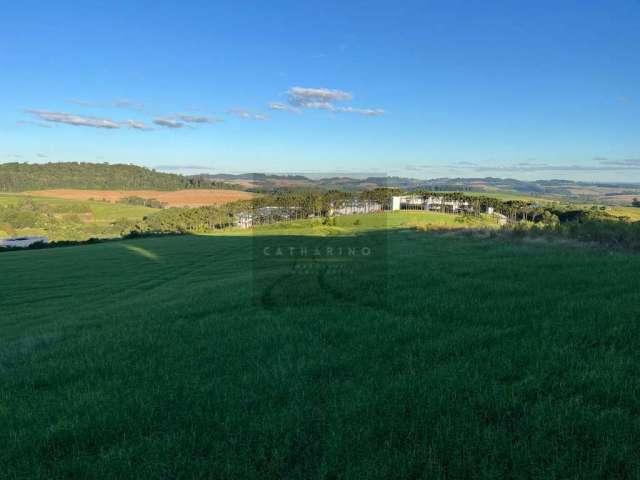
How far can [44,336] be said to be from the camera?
10.2 meters

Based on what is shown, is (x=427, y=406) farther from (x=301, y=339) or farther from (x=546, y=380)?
(x=301, y=339)

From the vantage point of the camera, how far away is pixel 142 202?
17300 cm

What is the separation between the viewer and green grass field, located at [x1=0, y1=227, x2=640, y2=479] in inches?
153

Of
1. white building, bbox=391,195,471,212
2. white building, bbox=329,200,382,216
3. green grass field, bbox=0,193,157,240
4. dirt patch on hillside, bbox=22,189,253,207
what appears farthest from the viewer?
dirt patch on hillside, bbox=22,189,253,207

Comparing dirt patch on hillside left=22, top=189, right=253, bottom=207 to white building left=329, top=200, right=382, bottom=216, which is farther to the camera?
dirt patch on hillside left=22, top=189, right=253, bottom=207

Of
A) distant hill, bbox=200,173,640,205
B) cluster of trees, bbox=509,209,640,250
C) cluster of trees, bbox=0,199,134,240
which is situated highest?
distant hill, bbox=200,173,640,205

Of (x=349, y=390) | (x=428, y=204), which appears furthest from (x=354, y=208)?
(x=349, y=390)

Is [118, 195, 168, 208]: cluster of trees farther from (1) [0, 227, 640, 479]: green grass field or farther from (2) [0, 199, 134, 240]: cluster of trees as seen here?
(1) [0, 227, 640, 479]: green grass field

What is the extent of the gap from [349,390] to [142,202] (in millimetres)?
188518

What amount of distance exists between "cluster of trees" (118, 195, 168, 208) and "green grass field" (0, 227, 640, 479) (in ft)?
546

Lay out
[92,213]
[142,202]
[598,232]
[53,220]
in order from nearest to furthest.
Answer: [598,232], [53,220], [92,213], [142,202]

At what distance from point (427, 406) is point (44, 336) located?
10619 millimetres

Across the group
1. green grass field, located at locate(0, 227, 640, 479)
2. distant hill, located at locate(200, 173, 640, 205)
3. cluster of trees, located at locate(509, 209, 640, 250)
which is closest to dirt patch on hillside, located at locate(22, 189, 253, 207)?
distant hill, located at locate(200, 173, 640, 205)

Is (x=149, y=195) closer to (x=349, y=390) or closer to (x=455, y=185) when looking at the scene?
(x=455, y=185)
